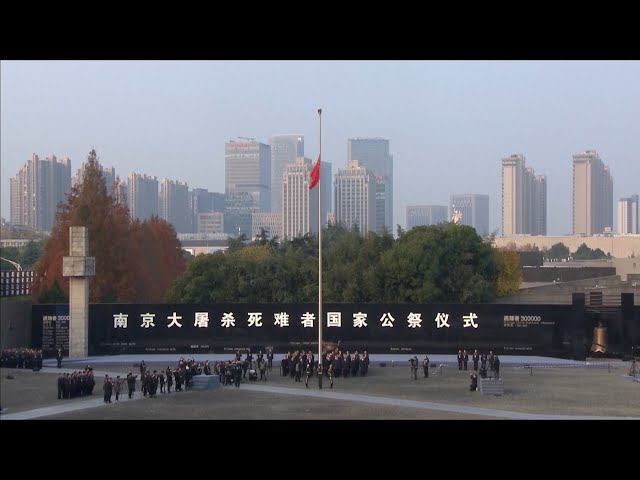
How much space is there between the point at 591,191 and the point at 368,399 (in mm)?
105871

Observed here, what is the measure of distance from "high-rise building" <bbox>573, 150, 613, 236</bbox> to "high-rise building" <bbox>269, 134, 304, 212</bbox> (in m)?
39.9

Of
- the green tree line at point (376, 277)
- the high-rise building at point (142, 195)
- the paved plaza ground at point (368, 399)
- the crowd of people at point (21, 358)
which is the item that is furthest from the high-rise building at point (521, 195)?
the crowd of people at point (21, 358)

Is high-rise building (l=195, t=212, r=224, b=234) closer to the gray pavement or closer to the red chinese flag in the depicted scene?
the red chinese flag

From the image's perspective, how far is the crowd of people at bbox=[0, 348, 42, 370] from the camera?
23.5m

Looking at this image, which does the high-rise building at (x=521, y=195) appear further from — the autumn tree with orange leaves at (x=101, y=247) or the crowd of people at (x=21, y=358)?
the crowd of people at (x=21, y=358)

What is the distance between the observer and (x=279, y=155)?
489ft

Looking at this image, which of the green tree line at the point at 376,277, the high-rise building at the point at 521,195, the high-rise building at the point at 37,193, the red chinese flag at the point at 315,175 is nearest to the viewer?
the red chinese flag at the point at 315,175

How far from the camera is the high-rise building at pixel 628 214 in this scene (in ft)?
409

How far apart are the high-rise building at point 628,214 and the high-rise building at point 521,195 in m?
10.1

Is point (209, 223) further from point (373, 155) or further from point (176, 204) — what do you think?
point (373, 155)

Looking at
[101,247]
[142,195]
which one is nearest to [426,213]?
[142,195]

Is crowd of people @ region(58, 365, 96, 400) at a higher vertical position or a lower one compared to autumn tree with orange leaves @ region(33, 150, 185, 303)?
lower

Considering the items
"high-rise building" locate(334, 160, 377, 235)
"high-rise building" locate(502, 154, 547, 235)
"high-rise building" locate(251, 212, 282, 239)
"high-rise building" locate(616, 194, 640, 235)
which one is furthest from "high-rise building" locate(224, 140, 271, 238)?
"high-rise building" locate(616, 194, 640, 235)
